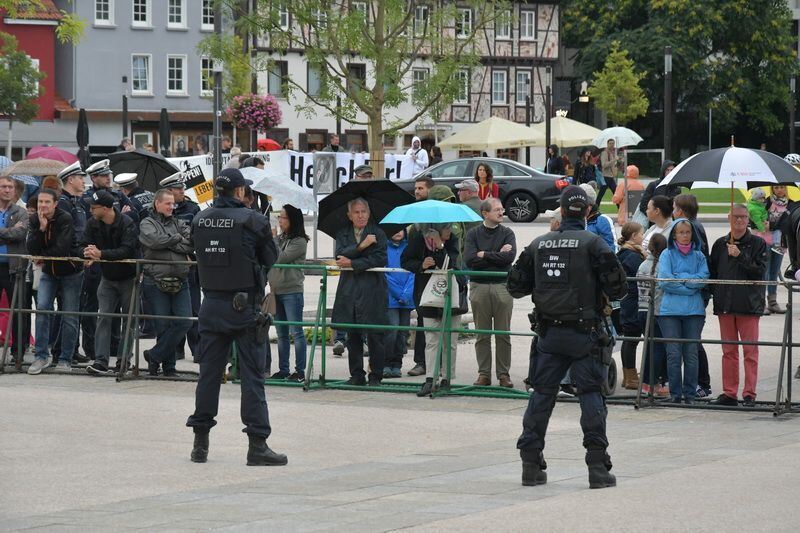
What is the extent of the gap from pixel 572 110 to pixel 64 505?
74.1 meters

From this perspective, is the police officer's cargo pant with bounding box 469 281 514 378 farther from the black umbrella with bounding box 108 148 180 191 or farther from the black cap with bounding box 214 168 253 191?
the black umbrella with bounding box 108 148 180 191

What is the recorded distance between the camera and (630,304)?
45.8 feet

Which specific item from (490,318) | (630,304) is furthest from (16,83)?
(630,304)

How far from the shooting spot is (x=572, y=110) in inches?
3219

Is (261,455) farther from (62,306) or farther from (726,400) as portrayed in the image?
A: (62,306)

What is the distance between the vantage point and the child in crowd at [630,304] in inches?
549

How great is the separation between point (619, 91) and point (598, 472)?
6081 centimetres

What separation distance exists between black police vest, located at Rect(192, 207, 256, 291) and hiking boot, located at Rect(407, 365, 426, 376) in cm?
463

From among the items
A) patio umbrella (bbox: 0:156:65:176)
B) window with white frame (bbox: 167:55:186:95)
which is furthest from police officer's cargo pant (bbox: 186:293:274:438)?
window with white frame (bbox: 167:55:186:95)

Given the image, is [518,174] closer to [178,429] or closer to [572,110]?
[178,429]

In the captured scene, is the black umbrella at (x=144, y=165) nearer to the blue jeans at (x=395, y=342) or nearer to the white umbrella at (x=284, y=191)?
the white umbrella at (x=284, y=191)

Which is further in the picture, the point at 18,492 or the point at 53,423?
the point at 53,423

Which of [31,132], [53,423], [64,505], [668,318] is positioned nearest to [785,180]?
[668,318]

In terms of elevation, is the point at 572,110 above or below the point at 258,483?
above
